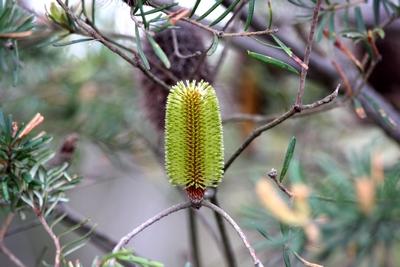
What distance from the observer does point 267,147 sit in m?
1.38

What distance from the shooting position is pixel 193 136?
0.42 m

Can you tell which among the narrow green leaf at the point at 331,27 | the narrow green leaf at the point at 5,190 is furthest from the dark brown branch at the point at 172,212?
the narrow green leaf at the point at 331,27

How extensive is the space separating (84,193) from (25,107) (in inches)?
32.9

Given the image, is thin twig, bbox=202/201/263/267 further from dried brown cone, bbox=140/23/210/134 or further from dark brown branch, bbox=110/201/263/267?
dried brown cone, bbox=140/23/210/134

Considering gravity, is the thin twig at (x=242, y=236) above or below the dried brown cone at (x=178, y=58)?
below

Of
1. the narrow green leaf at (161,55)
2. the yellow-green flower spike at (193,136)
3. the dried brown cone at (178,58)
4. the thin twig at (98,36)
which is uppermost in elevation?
the dried brown cone at (178,58)

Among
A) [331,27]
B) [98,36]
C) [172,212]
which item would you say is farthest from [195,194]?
[331,27]

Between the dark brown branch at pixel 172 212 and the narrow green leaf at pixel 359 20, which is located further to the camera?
the narrow green leaf at pixel 359 20

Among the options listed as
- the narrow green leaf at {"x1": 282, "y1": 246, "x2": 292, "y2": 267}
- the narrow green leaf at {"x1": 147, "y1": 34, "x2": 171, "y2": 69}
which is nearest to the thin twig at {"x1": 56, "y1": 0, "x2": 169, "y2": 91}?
the narrow green leaf at {"x1": 147, "y1": 34, "x2": 171, "y2": 69}

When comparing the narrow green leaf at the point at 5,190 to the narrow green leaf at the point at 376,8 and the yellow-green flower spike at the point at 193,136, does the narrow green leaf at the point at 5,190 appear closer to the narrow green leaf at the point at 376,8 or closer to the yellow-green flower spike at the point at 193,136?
the yellow-green flower spike at the point at 193,136

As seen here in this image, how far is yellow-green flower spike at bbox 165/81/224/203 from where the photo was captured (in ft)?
1.36

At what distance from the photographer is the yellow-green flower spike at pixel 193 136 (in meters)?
0.42

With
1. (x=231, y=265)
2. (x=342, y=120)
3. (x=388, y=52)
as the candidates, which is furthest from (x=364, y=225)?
(x=342, y=120)

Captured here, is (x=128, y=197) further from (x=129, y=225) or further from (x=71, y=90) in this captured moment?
(x=71, y=90)
